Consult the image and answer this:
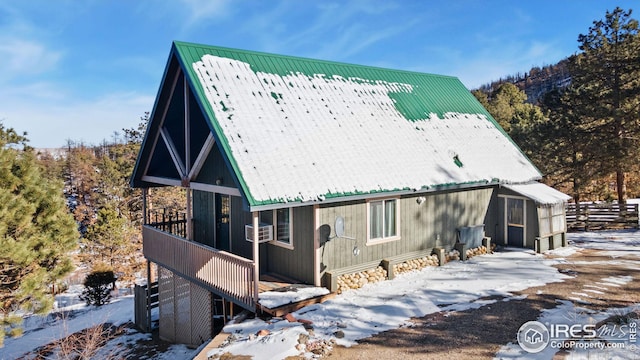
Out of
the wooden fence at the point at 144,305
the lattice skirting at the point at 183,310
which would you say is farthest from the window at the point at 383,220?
the wooden fence at the point at 144,305

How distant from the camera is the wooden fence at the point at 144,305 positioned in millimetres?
15375

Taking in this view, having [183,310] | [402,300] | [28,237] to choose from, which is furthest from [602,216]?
[28,237]

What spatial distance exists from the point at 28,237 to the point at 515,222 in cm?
1862

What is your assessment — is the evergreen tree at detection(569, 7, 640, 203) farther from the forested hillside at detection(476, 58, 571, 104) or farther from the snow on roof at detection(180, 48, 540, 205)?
the forested hillside at detection(476, 58, 571, 104)

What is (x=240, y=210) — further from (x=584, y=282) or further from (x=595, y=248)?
(x=595, y=248)

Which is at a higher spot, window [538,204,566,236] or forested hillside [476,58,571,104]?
forested hillside [476,58,571,104]

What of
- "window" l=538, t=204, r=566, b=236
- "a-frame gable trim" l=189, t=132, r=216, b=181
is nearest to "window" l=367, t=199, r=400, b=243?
"a-frame gable trim" l=189, t=132, r=216, b=181

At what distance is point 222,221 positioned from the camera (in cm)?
1342

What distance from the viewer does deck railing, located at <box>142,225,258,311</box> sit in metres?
9.18

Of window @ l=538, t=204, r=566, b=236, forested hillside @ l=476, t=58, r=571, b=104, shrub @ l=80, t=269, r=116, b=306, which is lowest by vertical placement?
shrub @ l=80, t=269, r=116, b=306

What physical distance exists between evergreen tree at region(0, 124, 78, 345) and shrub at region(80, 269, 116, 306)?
16.6 ft

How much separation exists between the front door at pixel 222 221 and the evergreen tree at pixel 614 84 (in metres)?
19.4

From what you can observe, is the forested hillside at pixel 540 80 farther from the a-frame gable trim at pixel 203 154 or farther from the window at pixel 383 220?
the a-frame gable trim at pixel 203 154

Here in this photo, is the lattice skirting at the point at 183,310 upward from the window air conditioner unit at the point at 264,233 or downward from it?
downward
